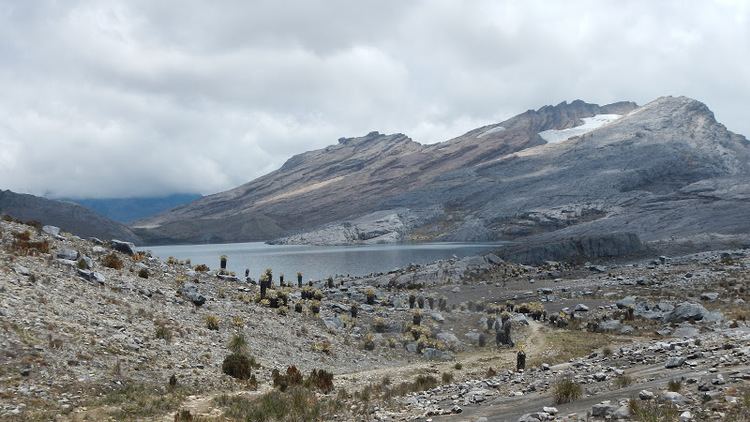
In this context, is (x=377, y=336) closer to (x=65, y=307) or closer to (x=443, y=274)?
(x=65, y=307)

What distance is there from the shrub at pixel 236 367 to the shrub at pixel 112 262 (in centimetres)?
1264

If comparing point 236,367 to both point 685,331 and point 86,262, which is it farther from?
point 685,331

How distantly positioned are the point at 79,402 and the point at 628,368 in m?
19.0

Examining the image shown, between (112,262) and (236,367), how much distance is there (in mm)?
13856

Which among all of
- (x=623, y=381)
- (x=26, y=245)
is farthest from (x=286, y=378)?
(x=26, y=245)

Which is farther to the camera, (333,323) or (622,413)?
(333,323)

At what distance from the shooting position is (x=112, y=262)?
33.4 m

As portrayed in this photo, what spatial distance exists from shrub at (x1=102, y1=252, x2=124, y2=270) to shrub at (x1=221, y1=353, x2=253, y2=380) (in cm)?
1264

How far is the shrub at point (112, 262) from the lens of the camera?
109ft

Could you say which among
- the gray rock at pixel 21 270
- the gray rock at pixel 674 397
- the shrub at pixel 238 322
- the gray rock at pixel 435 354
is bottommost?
the gray rock at pixel 435 354

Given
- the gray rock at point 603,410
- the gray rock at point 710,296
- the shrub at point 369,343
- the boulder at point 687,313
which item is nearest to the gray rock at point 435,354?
the shrub at point 369,343

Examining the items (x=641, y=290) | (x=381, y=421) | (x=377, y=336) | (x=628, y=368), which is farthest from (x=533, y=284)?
(x=381, y=421)

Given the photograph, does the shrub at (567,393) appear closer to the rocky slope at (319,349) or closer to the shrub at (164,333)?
the rocky slope at (319,349)

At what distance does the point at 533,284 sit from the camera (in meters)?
73.6
